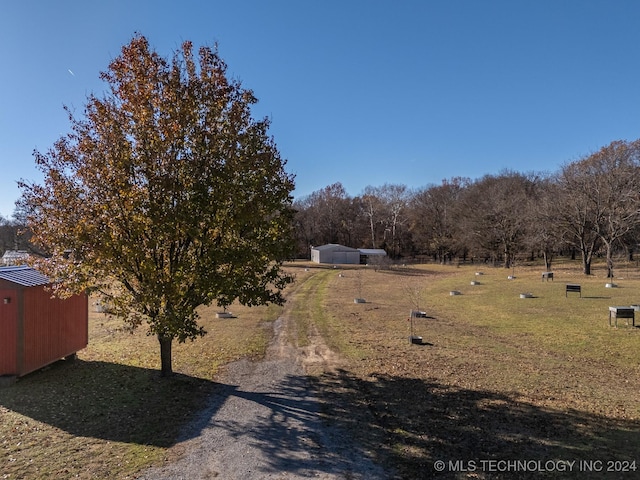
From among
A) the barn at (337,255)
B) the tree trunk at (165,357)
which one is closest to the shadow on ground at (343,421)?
the tree trunk at (165,357)

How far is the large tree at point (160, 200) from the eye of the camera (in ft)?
32.5

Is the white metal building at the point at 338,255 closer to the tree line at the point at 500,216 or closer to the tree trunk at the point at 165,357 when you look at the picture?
the tree line at the point at 500,216

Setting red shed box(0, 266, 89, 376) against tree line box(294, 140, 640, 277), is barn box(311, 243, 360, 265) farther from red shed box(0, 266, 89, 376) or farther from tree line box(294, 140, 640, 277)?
red shed box(0, 266, 89, 376)

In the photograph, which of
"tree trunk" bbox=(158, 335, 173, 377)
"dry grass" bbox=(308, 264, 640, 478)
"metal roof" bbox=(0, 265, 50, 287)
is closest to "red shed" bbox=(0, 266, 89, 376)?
"metal roof" bbox=(0, 265, 50, 287)

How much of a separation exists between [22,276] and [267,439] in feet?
31.1

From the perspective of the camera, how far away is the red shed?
448 inches

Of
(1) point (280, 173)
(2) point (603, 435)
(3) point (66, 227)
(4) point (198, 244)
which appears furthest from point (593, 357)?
(3) point (66, 227)

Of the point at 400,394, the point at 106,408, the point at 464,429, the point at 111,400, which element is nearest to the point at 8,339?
A: the point at 111,400

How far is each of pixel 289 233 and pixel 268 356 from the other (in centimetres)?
539

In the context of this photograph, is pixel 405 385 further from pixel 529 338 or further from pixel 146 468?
pixel 529 338

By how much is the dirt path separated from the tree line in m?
4.39

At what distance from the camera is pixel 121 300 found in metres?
10.5

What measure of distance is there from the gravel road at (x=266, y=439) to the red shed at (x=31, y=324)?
18.7 ft

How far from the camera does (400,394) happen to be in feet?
35.1
